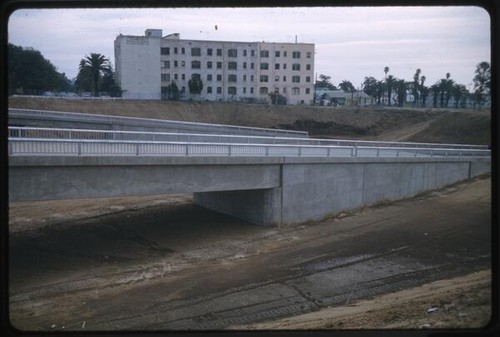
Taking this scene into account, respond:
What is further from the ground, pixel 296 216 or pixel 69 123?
pixel 69 123

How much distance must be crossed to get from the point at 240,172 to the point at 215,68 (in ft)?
51.2

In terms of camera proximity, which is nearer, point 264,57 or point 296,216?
point 296,216

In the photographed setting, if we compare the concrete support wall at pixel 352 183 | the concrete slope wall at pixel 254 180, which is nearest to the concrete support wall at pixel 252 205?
the concrete slope wall at pixel 254 180

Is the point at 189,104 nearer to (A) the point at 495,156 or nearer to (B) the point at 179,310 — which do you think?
(B) the point at 179,310

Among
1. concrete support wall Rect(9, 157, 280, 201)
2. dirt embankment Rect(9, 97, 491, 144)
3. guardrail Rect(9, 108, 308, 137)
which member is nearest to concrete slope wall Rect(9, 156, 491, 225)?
concrete support wall Rect(9, 157, 280, 201)

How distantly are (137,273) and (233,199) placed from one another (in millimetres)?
5864

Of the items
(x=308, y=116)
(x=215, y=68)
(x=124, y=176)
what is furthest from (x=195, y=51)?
(x=124, y=176)

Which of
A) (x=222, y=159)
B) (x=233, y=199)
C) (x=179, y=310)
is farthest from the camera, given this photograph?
(x=233, y=199)

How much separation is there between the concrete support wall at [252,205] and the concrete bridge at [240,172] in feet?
0.11

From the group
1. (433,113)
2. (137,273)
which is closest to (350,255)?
(137,273)

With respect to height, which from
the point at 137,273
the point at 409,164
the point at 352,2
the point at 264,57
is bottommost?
the point at 137,273

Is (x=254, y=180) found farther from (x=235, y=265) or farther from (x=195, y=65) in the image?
(x=195, y=65)

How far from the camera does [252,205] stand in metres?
16.0

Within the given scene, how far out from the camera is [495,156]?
3361mm
